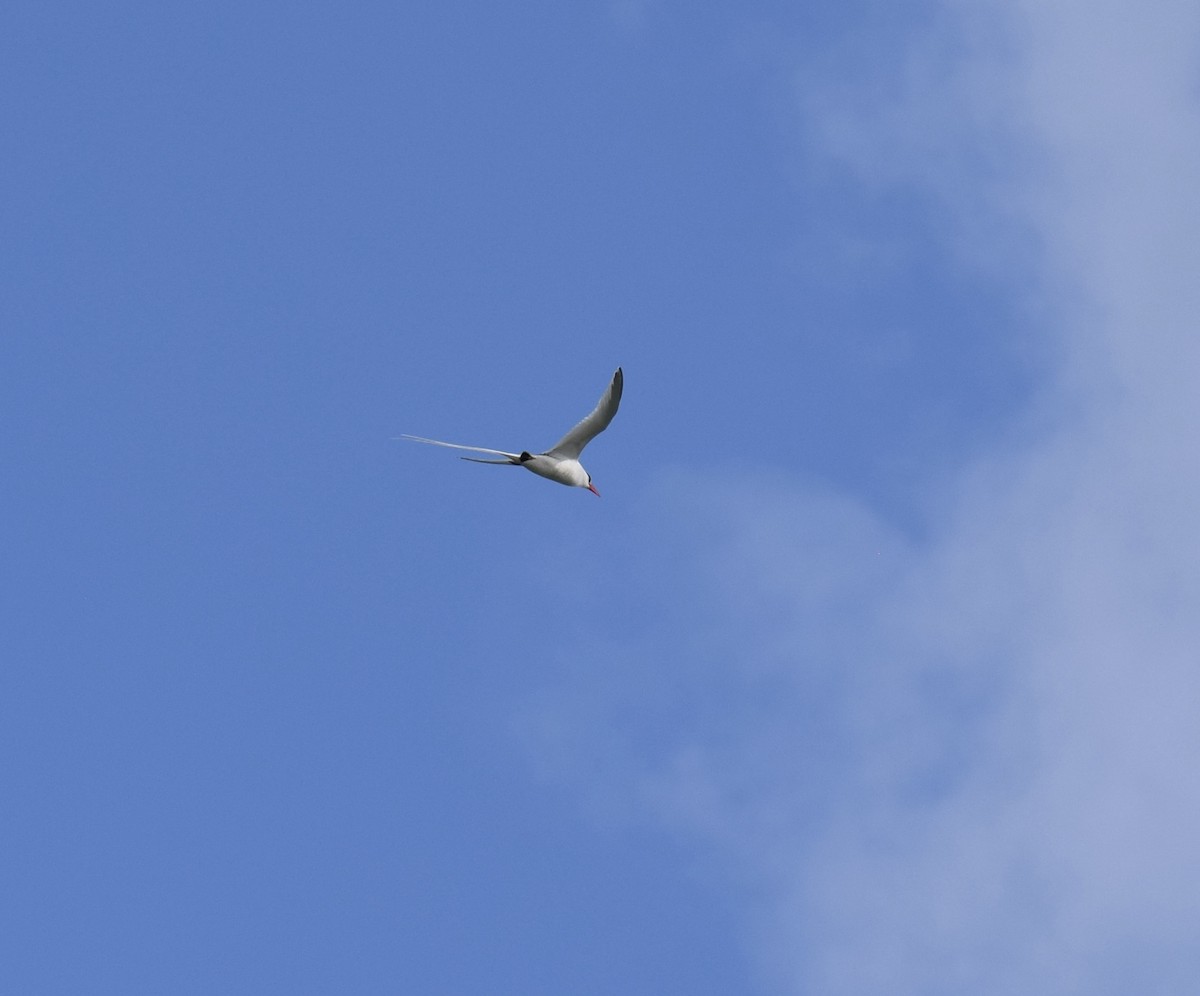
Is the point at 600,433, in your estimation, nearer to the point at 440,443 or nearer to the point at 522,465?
the point at 522,465

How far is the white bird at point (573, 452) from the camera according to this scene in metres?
43.1

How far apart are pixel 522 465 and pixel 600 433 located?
241 centimetres

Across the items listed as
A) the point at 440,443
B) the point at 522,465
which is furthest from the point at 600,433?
the point at 440,443

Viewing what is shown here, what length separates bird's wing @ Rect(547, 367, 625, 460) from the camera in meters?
43.1

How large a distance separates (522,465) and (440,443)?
525 cm

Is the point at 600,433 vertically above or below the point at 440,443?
above

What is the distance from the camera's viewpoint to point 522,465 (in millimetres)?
43750

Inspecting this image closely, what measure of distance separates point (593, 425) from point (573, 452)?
4.50ft

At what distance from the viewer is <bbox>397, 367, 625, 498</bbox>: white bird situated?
43062 mm

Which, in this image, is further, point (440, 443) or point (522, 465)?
point (522, 465)

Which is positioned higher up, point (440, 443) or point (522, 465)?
point (522, 465)

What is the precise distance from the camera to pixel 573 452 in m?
45.0

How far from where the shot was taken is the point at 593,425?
4394 cm

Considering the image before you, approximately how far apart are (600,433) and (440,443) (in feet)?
22.5
